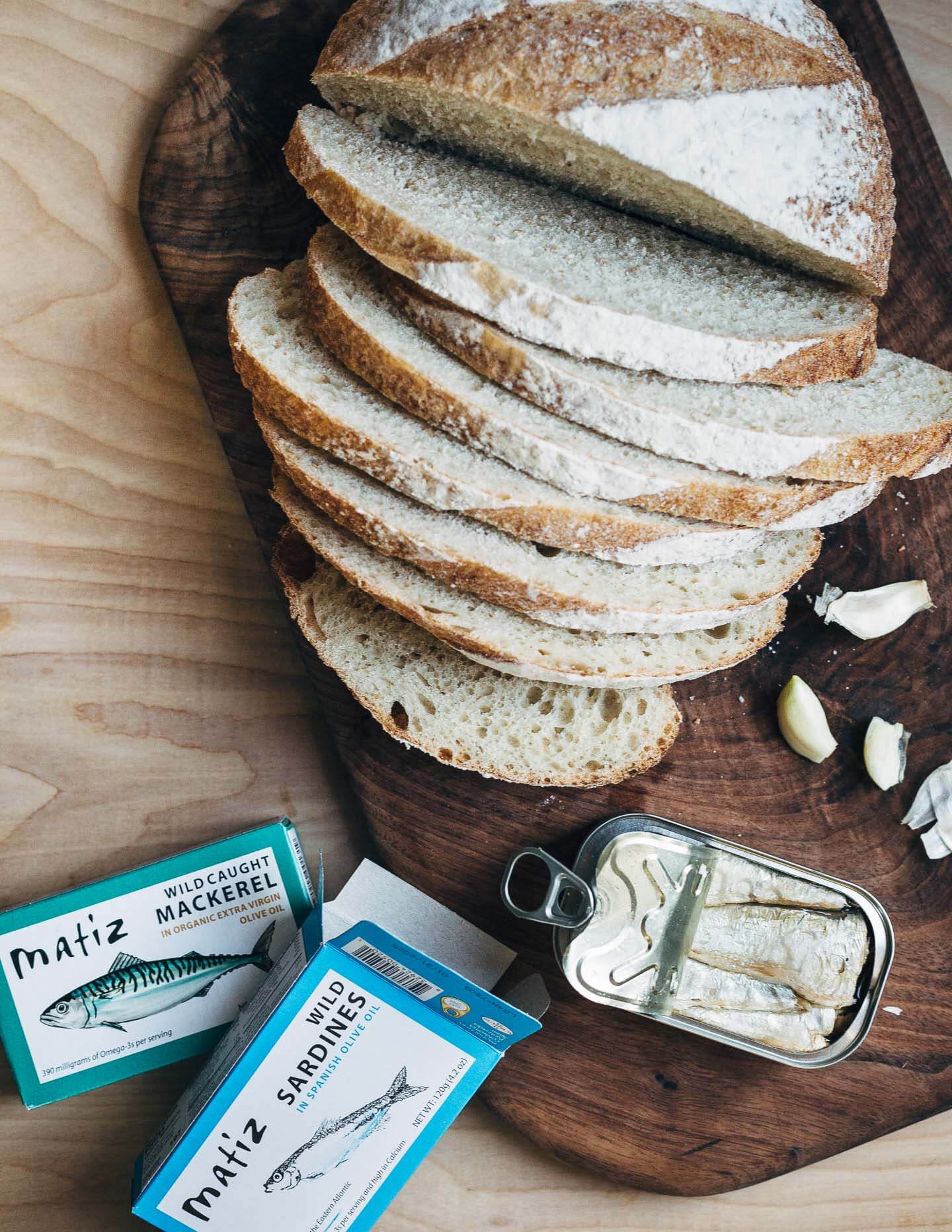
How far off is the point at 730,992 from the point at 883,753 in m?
0.59

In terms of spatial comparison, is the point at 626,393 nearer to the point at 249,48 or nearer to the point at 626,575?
the point at 626,575

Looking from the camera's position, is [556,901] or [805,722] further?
[805,722]

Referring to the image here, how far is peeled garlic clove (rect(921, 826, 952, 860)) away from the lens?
6.33 ft

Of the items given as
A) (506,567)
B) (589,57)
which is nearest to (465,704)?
(506,567)

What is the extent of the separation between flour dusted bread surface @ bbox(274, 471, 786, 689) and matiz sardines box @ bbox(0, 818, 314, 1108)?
53 centimetres

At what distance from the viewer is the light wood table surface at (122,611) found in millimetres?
1809

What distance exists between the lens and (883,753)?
6.25 feet

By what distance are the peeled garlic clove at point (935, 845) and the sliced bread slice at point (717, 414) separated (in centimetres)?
77

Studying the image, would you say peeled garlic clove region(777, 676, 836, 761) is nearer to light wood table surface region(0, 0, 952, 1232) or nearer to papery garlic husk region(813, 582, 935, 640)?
papery garlic husk region(813, 582, 935, 640)

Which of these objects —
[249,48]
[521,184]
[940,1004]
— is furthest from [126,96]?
[940,1004]

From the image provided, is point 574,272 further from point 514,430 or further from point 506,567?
point 506,567

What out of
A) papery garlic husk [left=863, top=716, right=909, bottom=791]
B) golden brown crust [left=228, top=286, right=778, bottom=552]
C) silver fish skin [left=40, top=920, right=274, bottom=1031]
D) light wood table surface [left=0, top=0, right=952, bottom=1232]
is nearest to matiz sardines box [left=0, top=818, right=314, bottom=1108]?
silver fish skin [left=40, top=920, right=274, bottom=1031]

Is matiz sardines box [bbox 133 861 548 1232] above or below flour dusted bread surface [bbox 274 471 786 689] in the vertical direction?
below

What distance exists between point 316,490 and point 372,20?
77 cm
